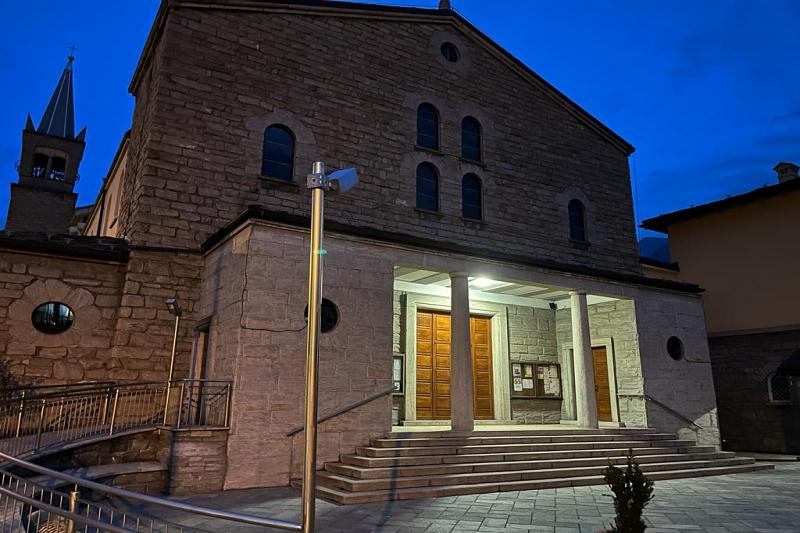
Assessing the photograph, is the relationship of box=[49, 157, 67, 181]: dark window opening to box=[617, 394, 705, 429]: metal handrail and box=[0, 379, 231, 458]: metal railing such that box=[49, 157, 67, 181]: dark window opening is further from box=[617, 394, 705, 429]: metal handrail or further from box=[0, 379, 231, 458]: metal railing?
box=[617, 394, 705, 429]: metal handrail

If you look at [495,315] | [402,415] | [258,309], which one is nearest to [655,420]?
[495,315]

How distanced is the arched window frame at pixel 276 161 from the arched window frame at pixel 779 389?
617 inches

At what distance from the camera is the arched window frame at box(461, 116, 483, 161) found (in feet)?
54.2

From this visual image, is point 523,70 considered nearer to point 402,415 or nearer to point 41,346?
point 402,415

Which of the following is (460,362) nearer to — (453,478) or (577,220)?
(453,478)

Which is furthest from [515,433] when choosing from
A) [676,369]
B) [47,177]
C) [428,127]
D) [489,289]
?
[47,177]

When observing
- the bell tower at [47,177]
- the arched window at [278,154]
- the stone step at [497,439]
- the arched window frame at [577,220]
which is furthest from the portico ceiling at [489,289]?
the bell tower at [47,177]

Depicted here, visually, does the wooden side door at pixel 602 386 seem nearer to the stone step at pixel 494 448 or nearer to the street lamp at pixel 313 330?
the stone step at pixel 494 448

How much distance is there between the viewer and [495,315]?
1553 centimetres

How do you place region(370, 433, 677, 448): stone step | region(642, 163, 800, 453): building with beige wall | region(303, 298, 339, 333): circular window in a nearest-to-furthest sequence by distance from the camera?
1. region(370, 433, 677, 448): stone step
2. region(303, 298, 339, 333): circular window
3. region(642, 163, 800, 453): building with beige wall

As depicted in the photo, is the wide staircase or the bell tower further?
the bell tower

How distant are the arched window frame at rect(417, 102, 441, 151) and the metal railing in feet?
30.3

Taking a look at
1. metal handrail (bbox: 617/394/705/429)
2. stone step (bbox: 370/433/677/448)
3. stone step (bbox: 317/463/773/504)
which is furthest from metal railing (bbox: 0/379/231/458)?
metal handrail (bbox: 617/394/705/429)

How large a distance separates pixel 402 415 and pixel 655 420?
639cm
